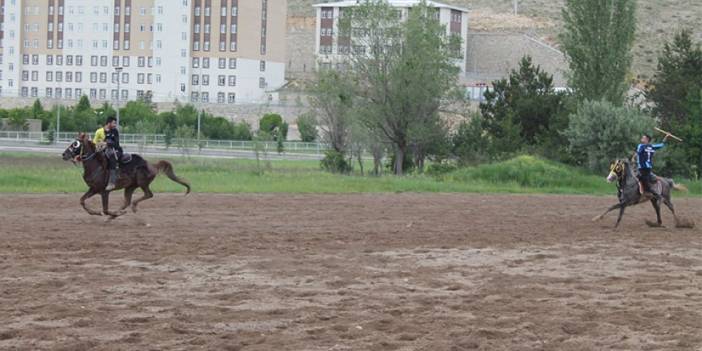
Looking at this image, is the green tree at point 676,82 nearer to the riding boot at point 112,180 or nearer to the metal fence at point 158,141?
the metal fence at point 158,141

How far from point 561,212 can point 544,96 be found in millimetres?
26849

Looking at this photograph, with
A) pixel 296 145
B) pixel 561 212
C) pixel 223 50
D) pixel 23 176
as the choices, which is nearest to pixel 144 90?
pixel 223 50

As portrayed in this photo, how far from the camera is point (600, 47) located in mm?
52500

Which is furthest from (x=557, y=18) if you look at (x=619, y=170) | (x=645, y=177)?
(x=619, y=170)

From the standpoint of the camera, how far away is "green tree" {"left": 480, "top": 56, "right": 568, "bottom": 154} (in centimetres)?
5212

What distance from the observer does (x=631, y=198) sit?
2436cm

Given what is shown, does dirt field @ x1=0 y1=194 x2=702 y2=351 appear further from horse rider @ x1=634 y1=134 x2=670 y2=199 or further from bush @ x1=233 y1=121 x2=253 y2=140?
bush @ x1=233 y1=121 x2=253 y2=140

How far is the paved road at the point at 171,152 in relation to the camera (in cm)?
7244

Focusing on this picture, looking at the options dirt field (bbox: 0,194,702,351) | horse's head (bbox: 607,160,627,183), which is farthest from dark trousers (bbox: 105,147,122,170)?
horse's head (bbox: 607,160,627,183)

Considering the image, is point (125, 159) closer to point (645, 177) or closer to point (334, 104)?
point (645, 177)

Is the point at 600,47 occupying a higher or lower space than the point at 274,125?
higher

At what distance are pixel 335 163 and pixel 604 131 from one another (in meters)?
13.7

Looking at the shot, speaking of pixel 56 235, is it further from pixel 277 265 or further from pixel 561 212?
pixel 561 212

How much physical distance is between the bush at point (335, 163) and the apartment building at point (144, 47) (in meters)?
63.8
